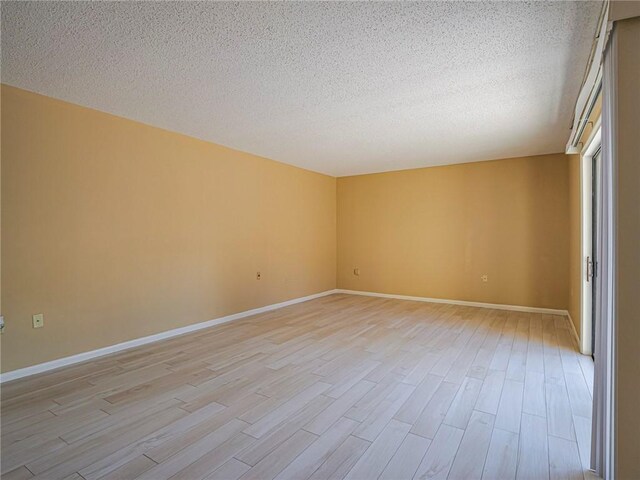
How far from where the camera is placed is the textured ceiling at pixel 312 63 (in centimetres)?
186

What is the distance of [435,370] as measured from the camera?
9.57ft

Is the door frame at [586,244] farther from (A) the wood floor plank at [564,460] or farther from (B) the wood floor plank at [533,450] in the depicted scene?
(A) the wood floor plank at [564,460]

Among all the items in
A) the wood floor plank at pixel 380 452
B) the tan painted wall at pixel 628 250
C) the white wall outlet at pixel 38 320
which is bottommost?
the wood floor plank at pixel 380 452

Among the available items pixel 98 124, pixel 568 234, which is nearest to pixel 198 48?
pixel 98 124

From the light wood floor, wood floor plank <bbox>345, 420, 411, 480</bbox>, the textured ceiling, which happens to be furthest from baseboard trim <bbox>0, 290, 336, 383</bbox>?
wood floor plank <bbox>345, 420, 411, 480</bbox>

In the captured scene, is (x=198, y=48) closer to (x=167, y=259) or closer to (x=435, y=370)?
(x=167, y=259)

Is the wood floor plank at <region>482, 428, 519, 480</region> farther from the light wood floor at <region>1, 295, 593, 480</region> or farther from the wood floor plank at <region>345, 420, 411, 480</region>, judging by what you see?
the wood floor plank at <region>345, 420, 411, 480</region>

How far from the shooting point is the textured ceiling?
1.86m

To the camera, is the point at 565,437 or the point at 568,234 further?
the point at 568,234

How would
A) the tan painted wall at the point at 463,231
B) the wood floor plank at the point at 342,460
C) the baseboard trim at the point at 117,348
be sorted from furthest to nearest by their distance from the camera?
the tan painted wall at the point at 463,231, the baseboard trim at the point at 117,348, the wood floor plank at the point at 342,460

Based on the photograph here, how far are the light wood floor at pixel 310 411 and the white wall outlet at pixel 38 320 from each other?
1.48ft

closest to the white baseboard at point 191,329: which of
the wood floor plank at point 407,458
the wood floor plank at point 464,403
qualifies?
the wood floor plank at point 464,403

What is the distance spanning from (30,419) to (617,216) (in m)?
3.56

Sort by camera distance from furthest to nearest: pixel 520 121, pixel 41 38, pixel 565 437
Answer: pixel 520 121
pixel 41 38
pixel 565 437
